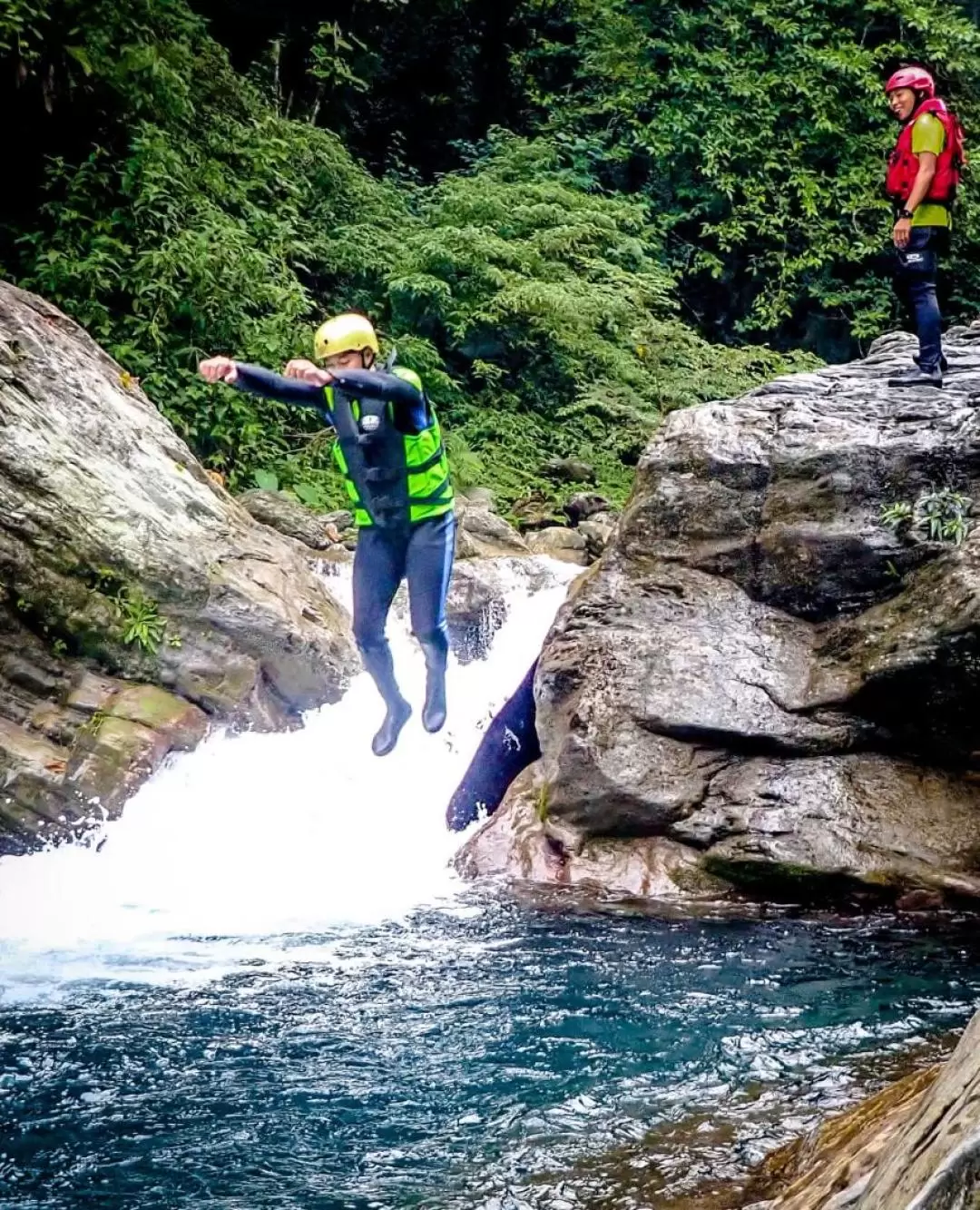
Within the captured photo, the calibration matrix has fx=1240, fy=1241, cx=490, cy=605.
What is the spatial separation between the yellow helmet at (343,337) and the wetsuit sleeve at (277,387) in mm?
251

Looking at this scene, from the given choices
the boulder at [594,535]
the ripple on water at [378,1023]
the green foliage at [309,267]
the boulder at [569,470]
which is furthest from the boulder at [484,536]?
the ripple on water at [378,1023]

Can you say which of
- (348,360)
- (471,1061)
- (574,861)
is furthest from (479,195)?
(471,1061)

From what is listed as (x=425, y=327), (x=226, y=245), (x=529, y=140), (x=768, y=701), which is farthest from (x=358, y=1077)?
(x=529, y=140)

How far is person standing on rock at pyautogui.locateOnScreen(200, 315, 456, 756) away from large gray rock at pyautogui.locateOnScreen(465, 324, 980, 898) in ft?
3.94

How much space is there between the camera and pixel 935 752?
6.39m

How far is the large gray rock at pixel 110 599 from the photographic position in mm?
6902

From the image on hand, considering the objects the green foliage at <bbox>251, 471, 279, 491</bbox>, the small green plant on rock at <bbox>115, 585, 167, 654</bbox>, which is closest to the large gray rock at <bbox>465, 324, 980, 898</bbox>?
the small green plant on rock at <bbox>115, 585, 167, 654</bbox>

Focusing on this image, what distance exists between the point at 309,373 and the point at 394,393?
391 millimetres

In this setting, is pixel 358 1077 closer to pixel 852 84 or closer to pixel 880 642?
pixel 880 642

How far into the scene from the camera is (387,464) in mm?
5504

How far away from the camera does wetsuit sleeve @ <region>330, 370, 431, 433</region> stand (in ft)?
16.1

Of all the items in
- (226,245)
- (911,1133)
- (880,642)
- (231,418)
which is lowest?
(911,1133)

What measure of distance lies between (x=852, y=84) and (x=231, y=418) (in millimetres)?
9603

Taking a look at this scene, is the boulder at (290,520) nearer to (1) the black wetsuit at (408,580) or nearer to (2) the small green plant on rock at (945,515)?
(1) the black wetsuit at (408,580)
